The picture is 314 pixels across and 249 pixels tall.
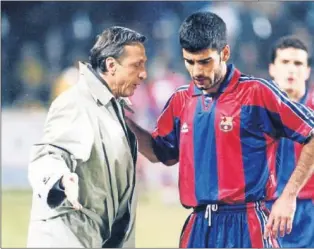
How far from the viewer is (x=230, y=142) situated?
2.40 metres

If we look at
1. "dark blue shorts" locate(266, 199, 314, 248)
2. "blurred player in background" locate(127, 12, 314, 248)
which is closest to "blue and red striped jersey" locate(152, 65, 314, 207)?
"blurred player in background" locate(127, 12, 314, 248)

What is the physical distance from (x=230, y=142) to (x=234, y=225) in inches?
8.8

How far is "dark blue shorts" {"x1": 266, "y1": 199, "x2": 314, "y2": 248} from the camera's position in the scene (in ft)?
8.09

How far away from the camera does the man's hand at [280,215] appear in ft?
7.80

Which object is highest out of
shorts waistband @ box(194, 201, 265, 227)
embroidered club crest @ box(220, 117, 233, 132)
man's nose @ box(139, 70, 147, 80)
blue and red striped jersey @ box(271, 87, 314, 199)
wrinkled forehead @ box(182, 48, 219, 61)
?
wrinkled forehead @ box(182, 48, 219, 61)

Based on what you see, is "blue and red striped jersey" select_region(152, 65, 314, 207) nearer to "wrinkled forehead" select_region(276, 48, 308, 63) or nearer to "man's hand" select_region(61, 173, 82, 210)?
"wrinkled forehead" select_region(276, 48, 308, 63)

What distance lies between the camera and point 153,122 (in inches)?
98.9

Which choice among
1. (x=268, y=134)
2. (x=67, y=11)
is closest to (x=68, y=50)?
(x=67, y=11)

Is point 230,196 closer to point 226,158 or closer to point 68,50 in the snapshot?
point 226,158

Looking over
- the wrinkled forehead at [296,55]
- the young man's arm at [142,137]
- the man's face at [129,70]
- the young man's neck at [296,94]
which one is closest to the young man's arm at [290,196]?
the young man's neck at [296,94]

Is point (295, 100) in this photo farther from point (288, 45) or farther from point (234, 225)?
point (234, 225)

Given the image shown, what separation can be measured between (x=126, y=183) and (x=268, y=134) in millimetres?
414

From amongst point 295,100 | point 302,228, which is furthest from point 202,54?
point 302,228

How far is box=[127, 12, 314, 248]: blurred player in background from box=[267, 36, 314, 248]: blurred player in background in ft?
0.12
